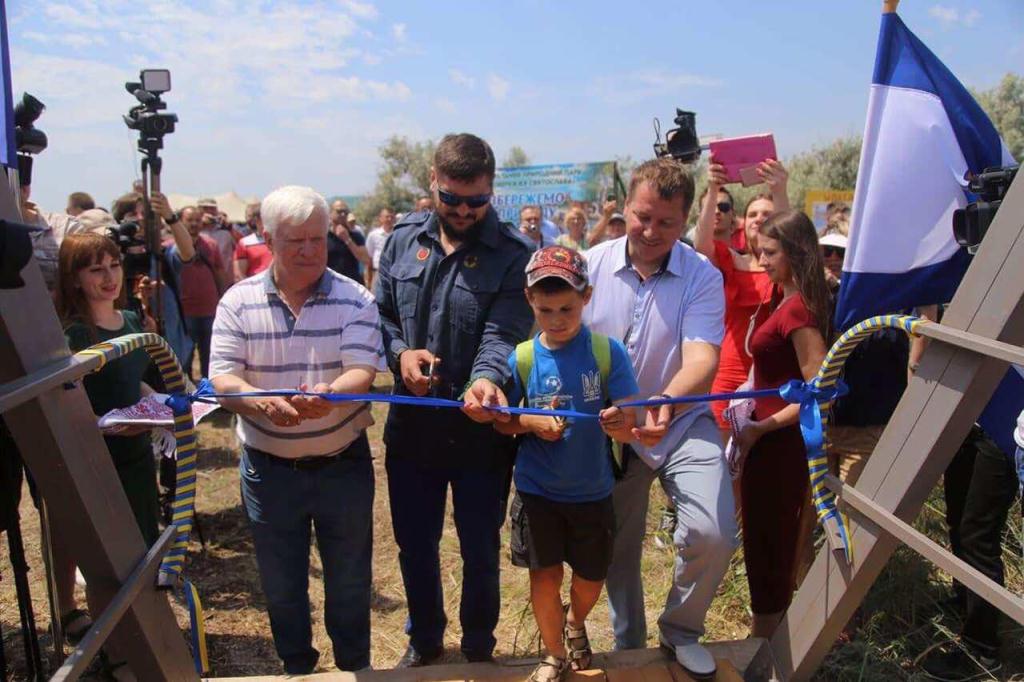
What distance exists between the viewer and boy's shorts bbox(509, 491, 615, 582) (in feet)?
8.95

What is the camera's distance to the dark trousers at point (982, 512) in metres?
3.26

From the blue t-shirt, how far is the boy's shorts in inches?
1.4

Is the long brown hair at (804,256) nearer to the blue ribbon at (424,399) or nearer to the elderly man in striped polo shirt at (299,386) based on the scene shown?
the blue ribbon at (424,399)

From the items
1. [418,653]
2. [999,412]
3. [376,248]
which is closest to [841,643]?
[999,412]

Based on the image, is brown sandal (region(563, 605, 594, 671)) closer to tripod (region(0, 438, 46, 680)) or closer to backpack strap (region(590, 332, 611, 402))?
backpack strap (region(590, 332, 611, 402))

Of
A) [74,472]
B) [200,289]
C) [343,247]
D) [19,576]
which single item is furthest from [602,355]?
[200,289]

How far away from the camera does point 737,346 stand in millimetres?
4594

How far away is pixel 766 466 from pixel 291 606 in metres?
2.06

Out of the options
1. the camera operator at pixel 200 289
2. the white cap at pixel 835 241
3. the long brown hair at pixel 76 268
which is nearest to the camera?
the long brown hair at pixel 76 268

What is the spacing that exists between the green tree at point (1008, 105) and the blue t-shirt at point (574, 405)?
25.3 metres

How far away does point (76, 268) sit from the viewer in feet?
11.2

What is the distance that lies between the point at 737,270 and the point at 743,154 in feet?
2.73

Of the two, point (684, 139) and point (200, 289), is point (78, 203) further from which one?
point (684, 139)

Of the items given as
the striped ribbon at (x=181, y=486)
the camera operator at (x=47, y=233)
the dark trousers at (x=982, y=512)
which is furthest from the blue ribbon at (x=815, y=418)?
the camera operator at (x=47, y=233)
